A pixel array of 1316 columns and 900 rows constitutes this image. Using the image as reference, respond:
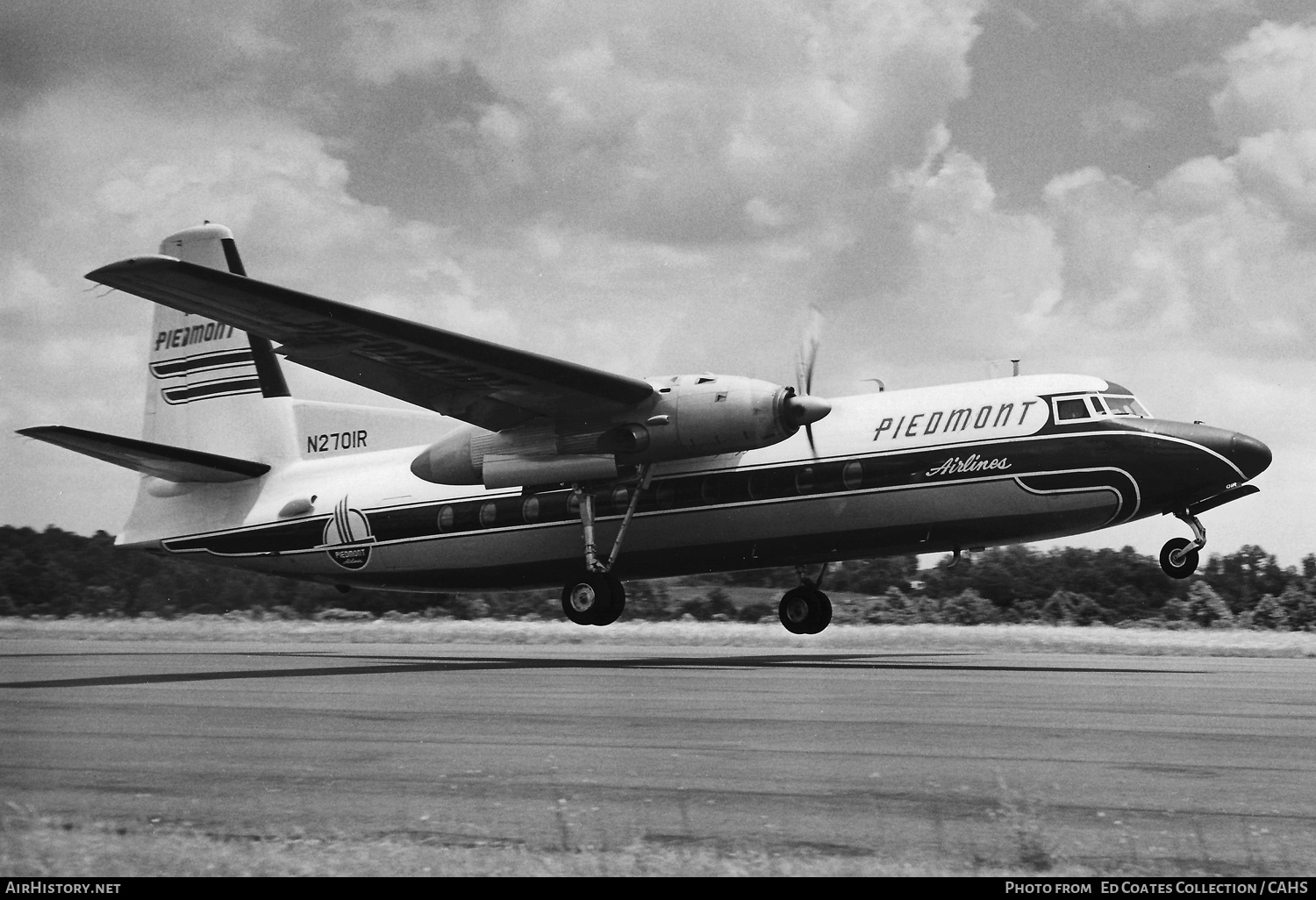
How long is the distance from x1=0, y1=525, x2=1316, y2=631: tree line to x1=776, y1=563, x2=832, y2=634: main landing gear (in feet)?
2.99

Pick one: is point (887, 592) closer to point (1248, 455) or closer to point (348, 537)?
point (1248, 455)

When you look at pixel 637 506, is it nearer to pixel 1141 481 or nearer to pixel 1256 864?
pixel 1141 481

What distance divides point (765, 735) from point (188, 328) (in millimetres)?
22064

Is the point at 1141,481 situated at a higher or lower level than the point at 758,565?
higher

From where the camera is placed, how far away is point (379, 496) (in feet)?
82.7

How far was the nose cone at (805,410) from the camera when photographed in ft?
67.3

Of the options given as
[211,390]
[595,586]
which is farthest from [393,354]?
[211,390]

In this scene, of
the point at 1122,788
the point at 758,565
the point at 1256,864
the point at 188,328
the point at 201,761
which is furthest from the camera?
the point at 188,328

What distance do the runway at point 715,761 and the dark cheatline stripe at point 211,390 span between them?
11.5 meters

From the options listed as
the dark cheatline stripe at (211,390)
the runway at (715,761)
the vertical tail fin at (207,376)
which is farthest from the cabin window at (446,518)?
the runway at (715,761)

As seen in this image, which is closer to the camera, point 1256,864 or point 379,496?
point 1256,864

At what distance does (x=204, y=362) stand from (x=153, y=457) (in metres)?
4.62

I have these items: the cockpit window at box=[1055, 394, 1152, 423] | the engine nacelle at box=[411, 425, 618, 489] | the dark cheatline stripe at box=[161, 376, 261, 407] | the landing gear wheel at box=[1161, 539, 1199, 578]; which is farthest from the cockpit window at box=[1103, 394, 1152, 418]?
the dark cheatline stripe at box=[161, 376, 261, 407]
